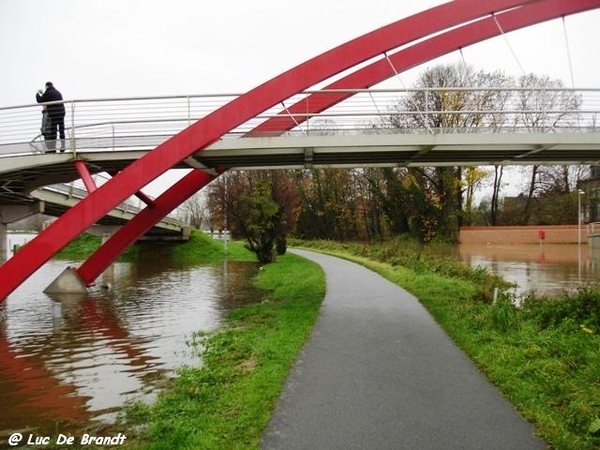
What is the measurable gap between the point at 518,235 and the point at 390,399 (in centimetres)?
3980

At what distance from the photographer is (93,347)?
9.88 meters

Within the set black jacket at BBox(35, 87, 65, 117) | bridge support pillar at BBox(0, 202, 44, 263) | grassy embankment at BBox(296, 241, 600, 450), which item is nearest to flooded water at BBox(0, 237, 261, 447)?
bridge support pillar at BBox(0, 202, 44, 263)

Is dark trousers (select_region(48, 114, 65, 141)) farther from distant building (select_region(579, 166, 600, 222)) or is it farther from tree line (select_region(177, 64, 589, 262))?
distant building (select_region(579, 166, 600, 222))

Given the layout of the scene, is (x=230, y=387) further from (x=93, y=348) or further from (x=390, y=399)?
(x=93, y=348)

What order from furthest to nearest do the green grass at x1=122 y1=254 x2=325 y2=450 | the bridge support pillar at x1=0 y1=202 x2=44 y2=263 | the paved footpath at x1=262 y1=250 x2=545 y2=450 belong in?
the bridge support pillar at x1=0 y1=202 x2=44 y2=263, the green grass at x1=122 y1=254 x2=325 y2=450, the paved footpath at x1=262 y1=250 x2=545 y2=450

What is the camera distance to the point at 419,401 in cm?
561

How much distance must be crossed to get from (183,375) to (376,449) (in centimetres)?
374

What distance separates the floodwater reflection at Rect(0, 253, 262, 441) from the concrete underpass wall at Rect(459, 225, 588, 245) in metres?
27.0

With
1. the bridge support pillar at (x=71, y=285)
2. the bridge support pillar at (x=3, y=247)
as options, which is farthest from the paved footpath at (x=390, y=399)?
the bridge support pillar at (x=3, y=247)

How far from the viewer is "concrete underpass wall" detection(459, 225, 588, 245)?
4062 centimetres

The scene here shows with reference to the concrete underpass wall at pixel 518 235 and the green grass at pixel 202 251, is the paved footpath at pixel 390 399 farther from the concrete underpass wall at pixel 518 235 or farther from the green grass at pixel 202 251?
the concrete underpass wall at pixel 518 235

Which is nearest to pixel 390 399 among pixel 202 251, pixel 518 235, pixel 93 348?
pixel 93 348

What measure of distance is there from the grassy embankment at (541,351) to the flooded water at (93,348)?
15.4 ft

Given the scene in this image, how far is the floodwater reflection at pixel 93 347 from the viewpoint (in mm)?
6406
